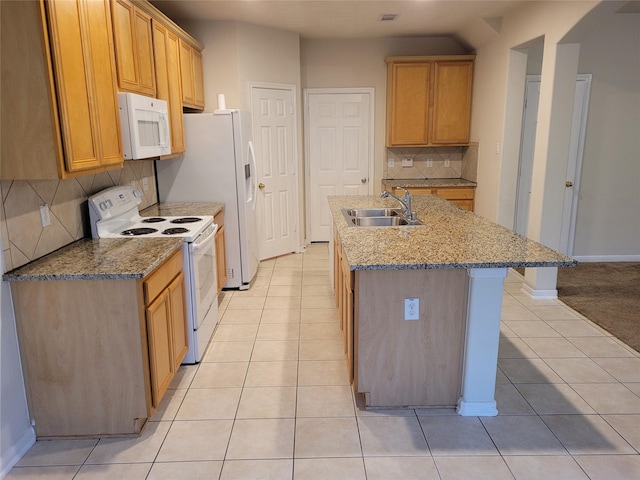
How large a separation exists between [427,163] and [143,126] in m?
4.00

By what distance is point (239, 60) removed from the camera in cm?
480

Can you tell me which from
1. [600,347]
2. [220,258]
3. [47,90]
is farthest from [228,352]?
[600,347]

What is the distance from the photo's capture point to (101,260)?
234 centimetres

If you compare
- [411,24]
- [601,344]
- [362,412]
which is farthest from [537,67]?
[362,412]

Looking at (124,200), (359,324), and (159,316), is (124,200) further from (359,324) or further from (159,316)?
(359,324)

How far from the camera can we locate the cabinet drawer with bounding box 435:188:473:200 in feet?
17.9

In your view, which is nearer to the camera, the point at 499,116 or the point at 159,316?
the point at 159,316

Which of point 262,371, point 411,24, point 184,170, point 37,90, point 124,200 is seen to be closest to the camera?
point 37,90

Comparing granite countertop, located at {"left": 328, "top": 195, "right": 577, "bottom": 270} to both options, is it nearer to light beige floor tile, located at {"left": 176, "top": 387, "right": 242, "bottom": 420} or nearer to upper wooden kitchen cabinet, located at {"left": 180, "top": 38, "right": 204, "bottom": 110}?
light beige floor tile, located at {"left": 176, "top": 387, "right": 242, "bottom": 420}

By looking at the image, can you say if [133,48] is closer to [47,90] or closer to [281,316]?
[47,90]

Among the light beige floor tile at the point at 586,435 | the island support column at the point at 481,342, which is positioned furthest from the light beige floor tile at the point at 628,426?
the island support column at the point at 481,342

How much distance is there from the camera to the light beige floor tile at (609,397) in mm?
2502

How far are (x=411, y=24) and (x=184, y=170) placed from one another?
9.61ft

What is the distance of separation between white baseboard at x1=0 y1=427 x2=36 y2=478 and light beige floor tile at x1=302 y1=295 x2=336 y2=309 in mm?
2184
